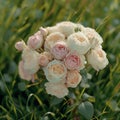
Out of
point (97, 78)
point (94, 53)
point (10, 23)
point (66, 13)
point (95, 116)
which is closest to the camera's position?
point (94, 53)

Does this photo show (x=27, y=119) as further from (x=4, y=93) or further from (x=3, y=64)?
(x=3, y=64)

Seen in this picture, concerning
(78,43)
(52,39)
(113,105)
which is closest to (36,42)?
(52,39)

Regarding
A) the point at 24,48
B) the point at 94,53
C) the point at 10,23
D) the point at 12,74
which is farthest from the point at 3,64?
the point at 94,53

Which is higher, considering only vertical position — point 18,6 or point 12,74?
point 18,6

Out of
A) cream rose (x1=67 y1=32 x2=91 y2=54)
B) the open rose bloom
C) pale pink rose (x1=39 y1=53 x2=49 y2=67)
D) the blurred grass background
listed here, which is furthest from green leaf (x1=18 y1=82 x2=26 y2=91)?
cream rose (x1=67 y1=32 x2=91 y2=54)

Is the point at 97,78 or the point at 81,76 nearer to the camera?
the point at 81,76

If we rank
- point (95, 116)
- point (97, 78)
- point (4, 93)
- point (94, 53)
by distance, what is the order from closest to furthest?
point (94, 53) < point (95, 116) < point (4, 93) < point (97, 78)

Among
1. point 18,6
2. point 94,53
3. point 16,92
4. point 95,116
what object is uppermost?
point 18,6
